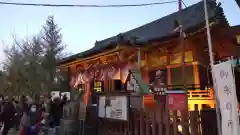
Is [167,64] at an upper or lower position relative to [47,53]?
lower

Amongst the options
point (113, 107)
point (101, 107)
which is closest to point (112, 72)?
point (101, 107)

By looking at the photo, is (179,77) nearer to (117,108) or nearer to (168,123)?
(117,108)

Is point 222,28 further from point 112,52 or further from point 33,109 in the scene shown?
point 33,109

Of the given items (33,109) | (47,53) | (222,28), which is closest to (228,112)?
(222,28)

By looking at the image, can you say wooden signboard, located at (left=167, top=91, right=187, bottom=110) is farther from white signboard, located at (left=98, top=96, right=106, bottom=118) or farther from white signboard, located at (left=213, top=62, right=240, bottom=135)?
white signboard, located at (left=98, top=96, right=106, bottom=118)

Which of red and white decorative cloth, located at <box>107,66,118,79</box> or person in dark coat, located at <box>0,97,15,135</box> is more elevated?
red and white decorative cloth, located at <box>107,66,118,79</box>

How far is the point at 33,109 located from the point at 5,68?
87.0 ft

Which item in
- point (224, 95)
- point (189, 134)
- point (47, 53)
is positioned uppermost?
point (47, 53)

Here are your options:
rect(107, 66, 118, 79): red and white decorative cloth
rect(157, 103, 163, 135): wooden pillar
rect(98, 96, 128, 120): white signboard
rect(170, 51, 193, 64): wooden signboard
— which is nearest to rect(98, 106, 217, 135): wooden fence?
rect(157, 103, 163, 135): wooden pillar

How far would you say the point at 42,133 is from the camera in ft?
33.4

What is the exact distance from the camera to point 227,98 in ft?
14.1

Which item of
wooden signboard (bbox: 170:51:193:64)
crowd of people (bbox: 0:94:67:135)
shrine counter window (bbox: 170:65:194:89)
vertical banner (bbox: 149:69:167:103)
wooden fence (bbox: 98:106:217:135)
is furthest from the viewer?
crowd of people (bbox: 0:94:67:135)

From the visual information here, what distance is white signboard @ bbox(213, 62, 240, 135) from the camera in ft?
13.6

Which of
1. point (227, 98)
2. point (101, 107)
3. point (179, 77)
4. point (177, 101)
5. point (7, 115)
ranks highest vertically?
point (179, 77)
